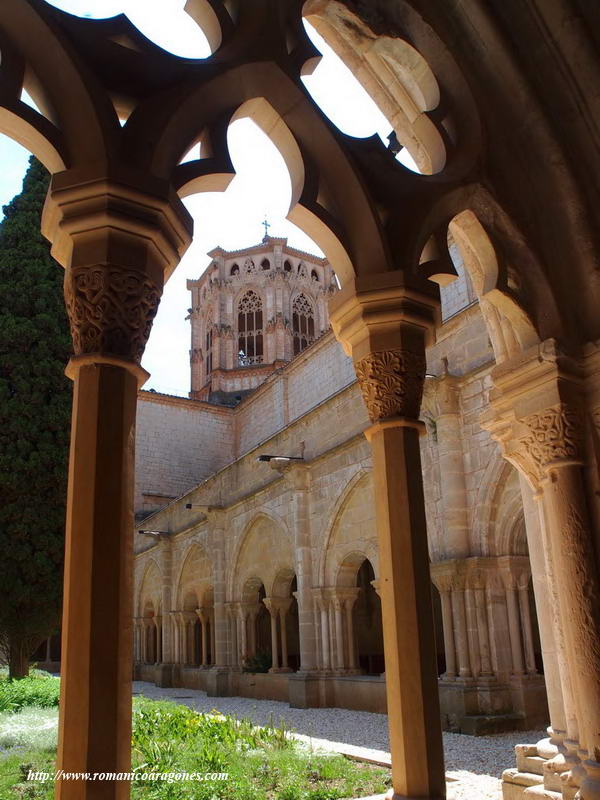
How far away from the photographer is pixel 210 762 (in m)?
5.36

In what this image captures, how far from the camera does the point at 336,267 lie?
10.5ft

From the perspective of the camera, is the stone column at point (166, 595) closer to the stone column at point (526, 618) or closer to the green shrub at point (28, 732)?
the green shrub at point (28, 732)

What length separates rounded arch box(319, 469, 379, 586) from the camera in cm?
1176

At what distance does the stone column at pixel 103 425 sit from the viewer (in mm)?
1931

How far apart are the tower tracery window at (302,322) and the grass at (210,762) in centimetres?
2892

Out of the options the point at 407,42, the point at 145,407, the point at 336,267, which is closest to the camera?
the point at 336,267

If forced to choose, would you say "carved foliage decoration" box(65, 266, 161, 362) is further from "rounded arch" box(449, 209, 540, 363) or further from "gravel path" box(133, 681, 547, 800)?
"gravel path" box(133, 681, 547, 800)

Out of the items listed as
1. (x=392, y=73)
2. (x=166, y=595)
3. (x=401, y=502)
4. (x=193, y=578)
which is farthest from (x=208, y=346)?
(x=401, y=502)

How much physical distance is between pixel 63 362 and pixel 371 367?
339 inches

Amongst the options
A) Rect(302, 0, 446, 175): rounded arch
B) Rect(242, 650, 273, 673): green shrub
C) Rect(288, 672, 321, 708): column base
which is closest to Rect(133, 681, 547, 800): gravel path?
Rect(288, 672, 321, 708): column base

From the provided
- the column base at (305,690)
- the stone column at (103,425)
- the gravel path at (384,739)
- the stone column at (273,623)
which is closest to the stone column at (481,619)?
the gravel path at (384,739)

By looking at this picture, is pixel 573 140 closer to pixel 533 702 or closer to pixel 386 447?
pixel 386 447

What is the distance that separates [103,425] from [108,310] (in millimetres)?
378

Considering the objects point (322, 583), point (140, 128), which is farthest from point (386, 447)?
point (322, 583)
